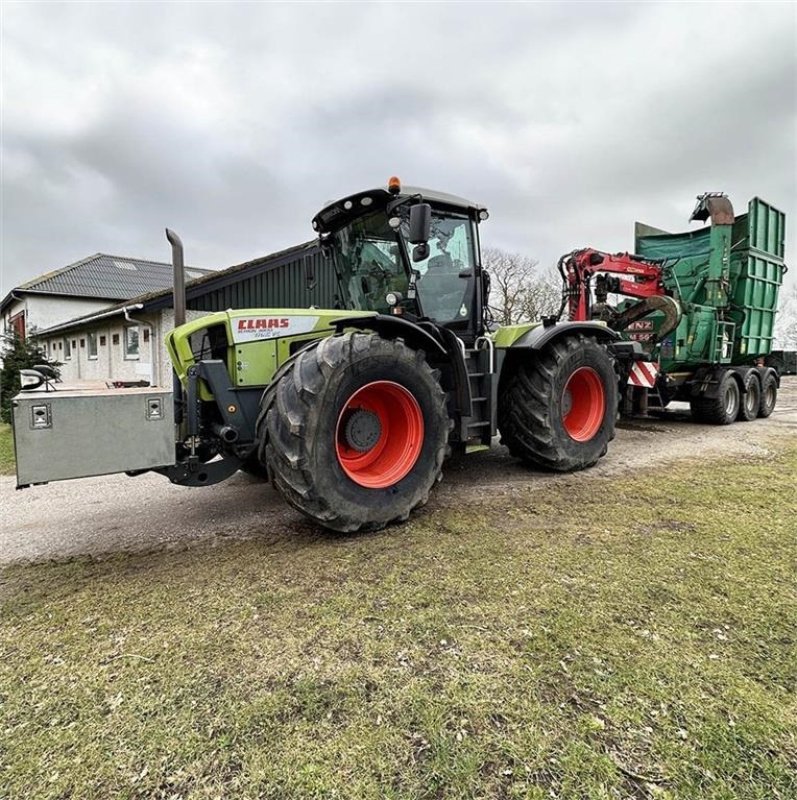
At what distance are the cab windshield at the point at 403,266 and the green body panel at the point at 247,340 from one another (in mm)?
842

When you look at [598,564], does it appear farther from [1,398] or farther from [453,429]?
[1,398]

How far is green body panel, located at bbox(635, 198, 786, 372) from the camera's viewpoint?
8484 mm

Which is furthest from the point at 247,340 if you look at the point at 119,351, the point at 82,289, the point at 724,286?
the point at 82,289

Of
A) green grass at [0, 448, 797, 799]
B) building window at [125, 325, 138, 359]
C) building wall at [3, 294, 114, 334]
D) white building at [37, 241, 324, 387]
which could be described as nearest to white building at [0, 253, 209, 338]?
building wall at [3, 294, 114, 334]

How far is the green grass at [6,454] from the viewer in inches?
249

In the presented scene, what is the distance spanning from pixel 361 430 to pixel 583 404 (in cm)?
298

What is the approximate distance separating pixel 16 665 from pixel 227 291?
11734 mm

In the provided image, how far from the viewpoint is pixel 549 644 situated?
2.22m

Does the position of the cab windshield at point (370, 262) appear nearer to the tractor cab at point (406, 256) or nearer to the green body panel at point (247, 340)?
the tractor cab at point (406, 256)

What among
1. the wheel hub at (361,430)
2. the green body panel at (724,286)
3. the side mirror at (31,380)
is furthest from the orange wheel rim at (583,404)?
the side mirror at (31,380)

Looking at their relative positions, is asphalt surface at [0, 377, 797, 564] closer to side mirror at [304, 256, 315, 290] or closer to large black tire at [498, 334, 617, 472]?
large black tire at [498, 334, 617, 472]

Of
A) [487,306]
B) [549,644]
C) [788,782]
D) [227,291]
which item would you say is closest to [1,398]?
[227,291]

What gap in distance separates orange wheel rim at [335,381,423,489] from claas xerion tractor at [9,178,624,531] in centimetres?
1

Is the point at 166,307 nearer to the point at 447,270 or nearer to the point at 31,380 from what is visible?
the point at 447,270
